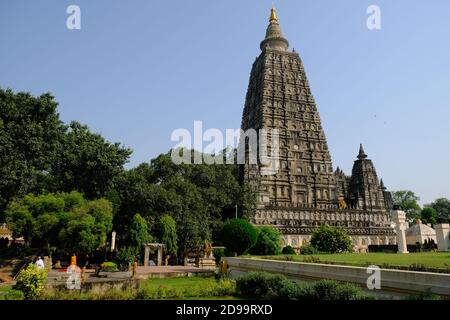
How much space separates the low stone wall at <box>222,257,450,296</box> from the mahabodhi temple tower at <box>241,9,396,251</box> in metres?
38.2

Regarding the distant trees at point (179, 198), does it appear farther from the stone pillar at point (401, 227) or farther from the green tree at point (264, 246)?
the stone pillar at point (401, 227)

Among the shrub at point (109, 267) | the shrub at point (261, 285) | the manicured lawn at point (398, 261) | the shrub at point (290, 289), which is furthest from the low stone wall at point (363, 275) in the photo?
the shrub at point (109, 267)

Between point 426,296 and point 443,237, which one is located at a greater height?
point 443,237

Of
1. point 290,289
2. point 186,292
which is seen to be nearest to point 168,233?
point 186,292

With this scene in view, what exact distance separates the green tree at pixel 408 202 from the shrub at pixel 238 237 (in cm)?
8037

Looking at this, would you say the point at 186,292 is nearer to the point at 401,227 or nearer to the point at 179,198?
the point at 179,198

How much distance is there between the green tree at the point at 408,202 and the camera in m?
101

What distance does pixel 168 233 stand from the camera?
35.7m

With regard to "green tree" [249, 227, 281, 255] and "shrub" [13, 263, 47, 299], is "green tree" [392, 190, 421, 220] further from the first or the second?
"shrub" [13, 263, 47, 299]

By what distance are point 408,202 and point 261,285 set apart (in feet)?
335

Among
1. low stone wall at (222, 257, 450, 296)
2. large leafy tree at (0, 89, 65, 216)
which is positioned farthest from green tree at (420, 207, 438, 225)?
large leafy tree at (0, 89, 65, 216)

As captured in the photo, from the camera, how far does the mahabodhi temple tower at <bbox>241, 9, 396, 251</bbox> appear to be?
58.2 meters

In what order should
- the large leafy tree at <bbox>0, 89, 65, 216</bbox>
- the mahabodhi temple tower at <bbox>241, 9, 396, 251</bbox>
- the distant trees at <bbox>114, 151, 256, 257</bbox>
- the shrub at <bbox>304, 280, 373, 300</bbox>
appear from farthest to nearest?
the mahabodhi temple tower at <bbox>241, 9, 396, 251</bbox>, the distant trees at <bbox>114, 151, 256, 257</bbox>, the large leafy tree at <bbox>0, 89, 65, 216</bbox>, the shrub at <bbox>304, 280, 373, 300</bbox>
